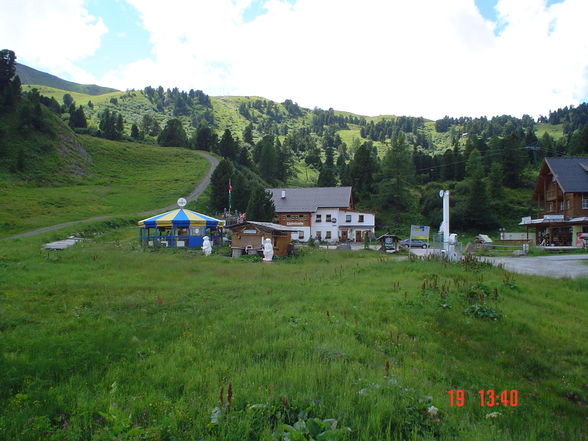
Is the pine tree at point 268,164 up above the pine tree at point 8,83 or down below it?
below

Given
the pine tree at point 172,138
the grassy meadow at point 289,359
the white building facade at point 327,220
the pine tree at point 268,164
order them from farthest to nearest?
1. the pine tree at point 172,138
2. the pine tree at point 268,164
3. the white building facade at point 327,220
4. the grassy meadow at point 289,359

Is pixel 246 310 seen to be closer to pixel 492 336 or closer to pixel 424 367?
pixel 424 367

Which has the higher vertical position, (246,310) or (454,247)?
(454,247)

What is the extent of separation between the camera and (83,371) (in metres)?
5.55

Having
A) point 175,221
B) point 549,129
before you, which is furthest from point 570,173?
point 549,129

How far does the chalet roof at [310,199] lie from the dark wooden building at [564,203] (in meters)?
26.0

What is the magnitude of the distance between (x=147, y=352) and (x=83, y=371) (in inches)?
43.9

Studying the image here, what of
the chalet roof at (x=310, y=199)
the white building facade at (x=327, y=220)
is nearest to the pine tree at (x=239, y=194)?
the chalet roof at (x=310, y=199)

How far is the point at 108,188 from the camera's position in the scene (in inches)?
2274

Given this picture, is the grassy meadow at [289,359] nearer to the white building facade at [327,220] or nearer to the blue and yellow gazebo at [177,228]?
the blue and yellow gazebo at [177,228]

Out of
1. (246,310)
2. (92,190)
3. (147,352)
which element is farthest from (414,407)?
(92,190)
